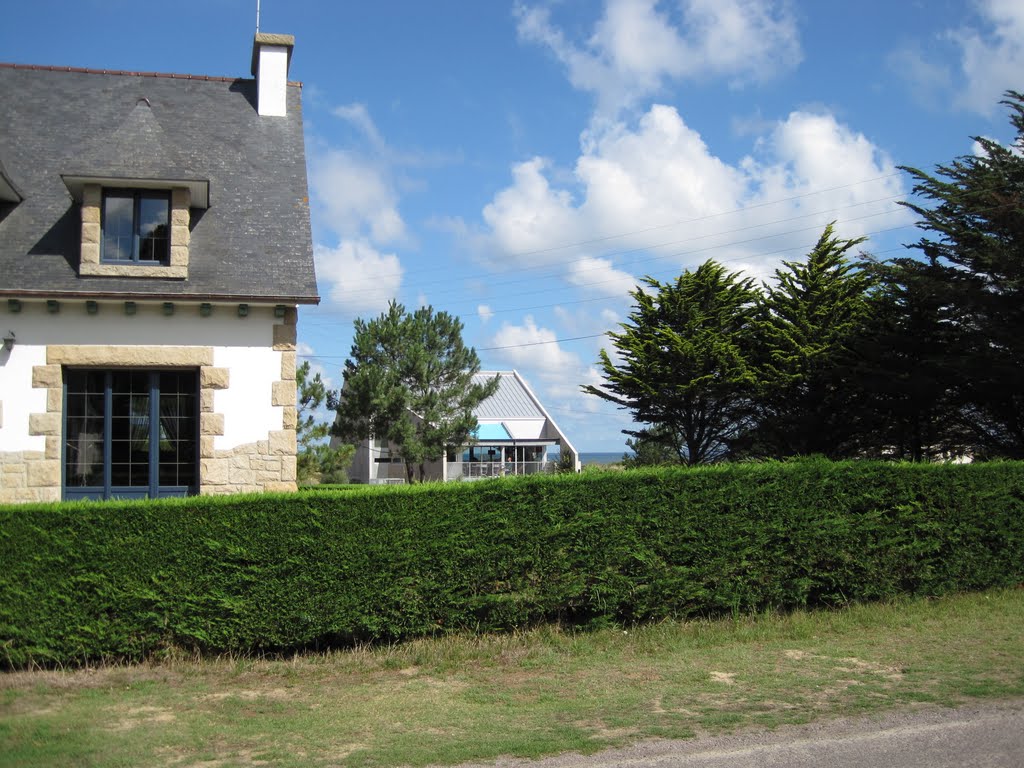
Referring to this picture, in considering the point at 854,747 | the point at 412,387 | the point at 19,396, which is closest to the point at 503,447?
the point at 412,387

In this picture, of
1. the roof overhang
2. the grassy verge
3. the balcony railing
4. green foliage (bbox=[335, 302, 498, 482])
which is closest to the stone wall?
the roof overhang

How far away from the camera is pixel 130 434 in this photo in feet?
41.2

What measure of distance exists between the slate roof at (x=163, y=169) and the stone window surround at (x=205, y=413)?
82 centimetres

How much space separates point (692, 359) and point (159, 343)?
85.3 ft

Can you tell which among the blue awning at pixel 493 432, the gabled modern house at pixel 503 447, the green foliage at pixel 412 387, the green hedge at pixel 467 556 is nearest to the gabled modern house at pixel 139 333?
the green hedge at pixel 467 556

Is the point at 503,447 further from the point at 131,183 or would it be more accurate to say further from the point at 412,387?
the point at 131,183

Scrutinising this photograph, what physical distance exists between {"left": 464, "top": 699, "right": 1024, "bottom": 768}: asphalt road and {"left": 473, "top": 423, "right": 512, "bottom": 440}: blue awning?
4144cm

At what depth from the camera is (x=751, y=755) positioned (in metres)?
5.94

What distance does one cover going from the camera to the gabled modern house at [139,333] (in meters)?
12.1

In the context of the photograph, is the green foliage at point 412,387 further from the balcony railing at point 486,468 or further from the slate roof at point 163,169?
the slate roof at point 163,169

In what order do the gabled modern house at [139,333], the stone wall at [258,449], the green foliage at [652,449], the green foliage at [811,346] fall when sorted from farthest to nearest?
the green foliage at [652,449], the green foliage at [811,346], the stone wall at [258,449], the gabled modern house at [139,333]

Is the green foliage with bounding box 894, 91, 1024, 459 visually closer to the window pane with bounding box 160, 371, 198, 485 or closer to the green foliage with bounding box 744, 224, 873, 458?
the green foliage with bounding box 744, 224, 873, 458

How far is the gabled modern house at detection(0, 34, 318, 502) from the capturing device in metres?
12.1

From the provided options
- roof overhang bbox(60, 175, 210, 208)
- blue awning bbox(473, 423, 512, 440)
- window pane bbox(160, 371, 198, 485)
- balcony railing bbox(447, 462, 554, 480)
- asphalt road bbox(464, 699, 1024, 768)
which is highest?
roof overhang bbox(60, 175, 210, 208)
